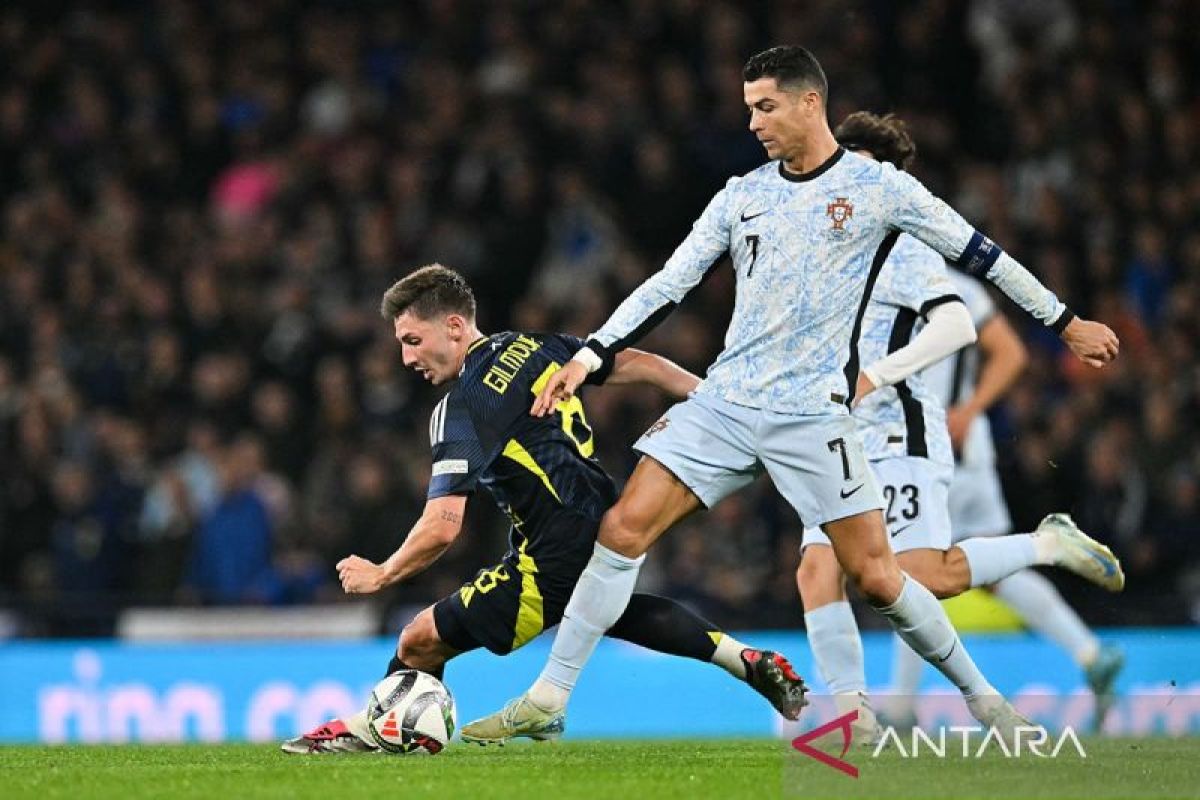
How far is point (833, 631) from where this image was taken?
7.41 metres

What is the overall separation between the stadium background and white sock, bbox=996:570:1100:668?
1.63 metres

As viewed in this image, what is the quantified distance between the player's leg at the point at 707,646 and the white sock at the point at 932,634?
1.28 feet

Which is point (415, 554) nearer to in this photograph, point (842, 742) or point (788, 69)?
point (842, 742)

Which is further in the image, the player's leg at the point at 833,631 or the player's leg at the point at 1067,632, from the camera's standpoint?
the player's leg at the point at 1067,632

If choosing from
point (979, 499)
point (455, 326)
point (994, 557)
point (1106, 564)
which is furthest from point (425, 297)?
point (979, 499)

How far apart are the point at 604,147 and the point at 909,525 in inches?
298

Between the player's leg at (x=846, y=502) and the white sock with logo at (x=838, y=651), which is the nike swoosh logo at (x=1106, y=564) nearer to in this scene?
the white sock with logo at (x=838, y=651)

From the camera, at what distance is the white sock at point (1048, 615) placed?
9.12 meters

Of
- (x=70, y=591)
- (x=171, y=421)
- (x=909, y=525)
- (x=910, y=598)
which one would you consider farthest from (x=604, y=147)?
(x=910, y=598)

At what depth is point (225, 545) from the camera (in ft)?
42.9

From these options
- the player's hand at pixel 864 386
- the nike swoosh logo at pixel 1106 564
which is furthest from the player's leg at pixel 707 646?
the nike swoosh logo at pixel 1106 564

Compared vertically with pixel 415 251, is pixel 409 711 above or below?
below

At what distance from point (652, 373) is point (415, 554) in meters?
1.17

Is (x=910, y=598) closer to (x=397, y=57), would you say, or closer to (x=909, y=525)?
(x=909, y=525)
